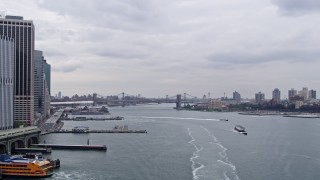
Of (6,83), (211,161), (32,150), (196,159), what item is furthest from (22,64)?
(211,161)

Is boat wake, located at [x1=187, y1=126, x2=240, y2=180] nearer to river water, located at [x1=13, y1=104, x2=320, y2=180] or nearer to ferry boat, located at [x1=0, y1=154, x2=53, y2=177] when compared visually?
river water, located at [x1=13, y1=104, x2=320, y2=180]

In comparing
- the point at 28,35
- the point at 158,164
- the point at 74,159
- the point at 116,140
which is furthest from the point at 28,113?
the point at 158,164

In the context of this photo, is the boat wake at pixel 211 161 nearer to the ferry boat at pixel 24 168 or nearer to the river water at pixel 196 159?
the river water at pixel 196 159

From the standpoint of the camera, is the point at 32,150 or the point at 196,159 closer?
the point at 196,159

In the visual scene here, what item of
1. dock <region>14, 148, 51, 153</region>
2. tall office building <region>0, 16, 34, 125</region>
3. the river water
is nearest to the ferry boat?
the river water

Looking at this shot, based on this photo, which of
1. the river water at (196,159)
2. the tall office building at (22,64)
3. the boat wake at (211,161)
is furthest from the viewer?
the tall office building at (22,64)

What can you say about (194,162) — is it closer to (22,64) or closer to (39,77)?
(22,64)

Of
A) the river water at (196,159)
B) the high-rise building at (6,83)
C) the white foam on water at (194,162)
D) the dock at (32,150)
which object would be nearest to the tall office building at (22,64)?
the high-rise building at (6,83)
